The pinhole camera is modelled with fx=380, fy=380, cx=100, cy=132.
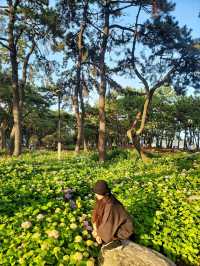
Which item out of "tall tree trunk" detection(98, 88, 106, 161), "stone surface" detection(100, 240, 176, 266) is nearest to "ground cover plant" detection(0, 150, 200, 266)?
"stone surface" detection(100, 240, 176, 266)

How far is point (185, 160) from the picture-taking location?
18984mm

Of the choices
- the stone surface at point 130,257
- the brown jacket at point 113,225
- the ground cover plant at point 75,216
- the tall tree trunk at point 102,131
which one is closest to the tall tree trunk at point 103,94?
the tall tree trunk at point 102,131

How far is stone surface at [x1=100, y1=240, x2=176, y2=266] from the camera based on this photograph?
6.41 meters

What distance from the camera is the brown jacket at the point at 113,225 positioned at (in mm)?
6914

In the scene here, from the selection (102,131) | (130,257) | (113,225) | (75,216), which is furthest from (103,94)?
(130,257)

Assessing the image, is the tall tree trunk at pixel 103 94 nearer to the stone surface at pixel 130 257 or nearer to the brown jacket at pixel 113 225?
the brown jacket at pixel 113 225

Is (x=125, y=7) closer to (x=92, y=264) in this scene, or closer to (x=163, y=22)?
(x=163, y=22)

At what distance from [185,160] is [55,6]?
12148 millimetres

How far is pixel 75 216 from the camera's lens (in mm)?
8148

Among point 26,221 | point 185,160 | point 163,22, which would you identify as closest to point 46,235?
point 26,221

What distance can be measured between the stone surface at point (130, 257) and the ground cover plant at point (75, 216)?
0.32 m

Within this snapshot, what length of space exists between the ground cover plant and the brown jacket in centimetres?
38

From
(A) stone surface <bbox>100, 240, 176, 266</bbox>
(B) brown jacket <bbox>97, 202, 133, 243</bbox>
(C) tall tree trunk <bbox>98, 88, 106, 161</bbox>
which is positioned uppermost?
(C) tall tree trunk <bbox>98, 88, 106, 161</bbox>

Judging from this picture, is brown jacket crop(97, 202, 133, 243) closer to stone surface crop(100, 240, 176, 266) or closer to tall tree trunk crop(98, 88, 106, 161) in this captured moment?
stone surface crop(100, 240, 176, 266)
